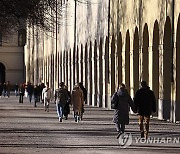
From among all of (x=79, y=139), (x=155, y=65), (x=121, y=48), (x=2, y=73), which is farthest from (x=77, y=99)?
(x=2, y=73)

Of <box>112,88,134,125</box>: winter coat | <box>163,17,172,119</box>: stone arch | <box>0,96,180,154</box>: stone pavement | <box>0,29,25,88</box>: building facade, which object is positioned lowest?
<box>0,96,180,154</box>: stone pavement

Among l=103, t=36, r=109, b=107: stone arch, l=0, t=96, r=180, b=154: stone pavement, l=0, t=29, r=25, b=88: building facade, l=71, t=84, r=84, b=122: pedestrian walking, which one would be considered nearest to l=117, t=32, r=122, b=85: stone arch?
l=103, t=36, r=109, b=107: stone arch

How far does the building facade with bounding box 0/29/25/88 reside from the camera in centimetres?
11600

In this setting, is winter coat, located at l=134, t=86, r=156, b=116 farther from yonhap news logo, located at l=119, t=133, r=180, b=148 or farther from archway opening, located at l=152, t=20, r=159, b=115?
archway opening, located at l=152, t=20, r=159, b=115

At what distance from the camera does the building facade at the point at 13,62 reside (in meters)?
116

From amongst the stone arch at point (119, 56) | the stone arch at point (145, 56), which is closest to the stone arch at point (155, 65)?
the stone arch at point (145, 56)

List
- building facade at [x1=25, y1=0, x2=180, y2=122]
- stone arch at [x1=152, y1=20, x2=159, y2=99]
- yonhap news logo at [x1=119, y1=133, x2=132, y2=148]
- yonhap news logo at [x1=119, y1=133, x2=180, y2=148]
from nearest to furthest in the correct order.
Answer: yonhap news logo at [x1=119, y1=133, x2=132, y2=148] < yonhap news logo at [x1=119, y1=133, x2=180, y2=148] < building facade at [x1=25, y1=0, x2=180, y2=122] < stone arch at [x1=152, y1=20, x2=159, y2=99]

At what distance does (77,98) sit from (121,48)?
14.6m

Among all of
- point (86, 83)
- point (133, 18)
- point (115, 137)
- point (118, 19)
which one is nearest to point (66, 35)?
point (86, 83)

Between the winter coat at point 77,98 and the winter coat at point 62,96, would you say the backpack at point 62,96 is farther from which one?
the winter coat at point 77,98

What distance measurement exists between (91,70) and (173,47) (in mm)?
25003

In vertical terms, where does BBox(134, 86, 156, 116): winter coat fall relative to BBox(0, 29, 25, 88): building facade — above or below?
below

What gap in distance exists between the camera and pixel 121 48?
49.7m

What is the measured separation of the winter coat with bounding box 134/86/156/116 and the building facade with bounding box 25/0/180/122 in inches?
325
